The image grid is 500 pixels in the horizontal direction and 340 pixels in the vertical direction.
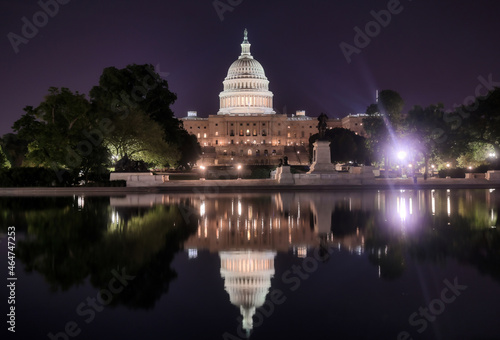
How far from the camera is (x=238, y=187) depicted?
47.2 m

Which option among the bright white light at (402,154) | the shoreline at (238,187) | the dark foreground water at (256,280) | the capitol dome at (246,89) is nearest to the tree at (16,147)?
the shoreline at (238,187)

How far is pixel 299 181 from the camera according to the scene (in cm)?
5012

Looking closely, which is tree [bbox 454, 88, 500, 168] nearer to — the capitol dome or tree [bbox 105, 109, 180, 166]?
tree [bbox 105, 109, 180, 166]

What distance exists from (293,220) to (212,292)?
36.0 feet

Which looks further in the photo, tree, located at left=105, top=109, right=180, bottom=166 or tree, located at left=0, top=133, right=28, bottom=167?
tree, located at left=0, top=133, right=28, bottom=167

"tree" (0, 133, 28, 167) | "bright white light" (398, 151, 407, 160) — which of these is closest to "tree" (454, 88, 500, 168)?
"bright white light" (398, 151, 407, 160)

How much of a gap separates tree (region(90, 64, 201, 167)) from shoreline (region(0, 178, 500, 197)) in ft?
36.5

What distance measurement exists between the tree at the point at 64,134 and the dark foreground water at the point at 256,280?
30.5 meters

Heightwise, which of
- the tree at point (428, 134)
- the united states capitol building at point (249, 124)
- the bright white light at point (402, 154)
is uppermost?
the united states capitol building at point (249, 124)

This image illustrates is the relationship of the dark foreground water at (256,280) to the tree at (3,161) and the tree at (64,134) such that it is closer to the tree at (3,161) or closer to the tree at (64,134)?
the tree at (64,134)

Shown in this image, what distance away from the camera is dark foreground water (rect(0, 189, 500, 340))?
8.62 meters

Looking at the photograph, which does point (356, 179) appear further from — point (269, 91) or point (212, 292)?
point (269, 91)

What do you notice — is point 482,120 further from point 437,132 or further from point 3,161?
point 3,161

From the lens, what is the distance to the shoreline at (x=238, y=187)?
44.2 metres
